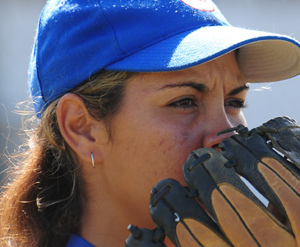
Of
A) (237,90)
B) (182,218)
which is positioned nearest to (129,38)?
(237,90)

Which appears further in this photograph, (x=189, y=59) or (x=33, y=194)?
(x=33, y=194)

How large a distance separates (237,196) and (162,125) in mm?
320

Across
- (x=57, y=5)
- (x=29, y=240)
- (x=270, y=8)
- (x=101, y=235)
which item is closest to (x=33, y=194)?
(x=29, y=240)

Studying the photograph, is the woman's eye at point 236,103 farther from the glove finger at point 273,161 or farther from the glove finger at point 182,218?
the glove finger at point 182,218

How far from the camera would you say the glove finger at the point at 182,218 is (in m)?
1.16

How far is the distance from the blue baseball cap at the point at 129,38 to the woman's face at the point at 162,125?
0.07 meters

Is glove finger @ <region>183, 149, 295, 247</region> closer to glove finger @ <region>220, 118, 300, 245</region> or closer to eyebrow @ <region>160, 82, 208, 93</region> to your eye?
glove finger @ <region>220, 118, 300, 245</region>

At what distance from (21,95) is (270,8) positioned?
2.06 m

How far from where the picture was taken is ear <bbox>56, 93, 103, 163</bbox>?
4.94 feet

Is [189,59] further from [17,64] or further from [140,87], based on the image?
[17,64]

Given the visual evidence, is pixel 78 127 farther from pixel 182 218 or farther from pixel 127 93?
pixel 182 218

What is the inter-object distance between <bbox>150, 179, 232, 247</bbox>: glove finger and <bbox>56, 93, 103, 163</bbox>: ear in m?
0.35

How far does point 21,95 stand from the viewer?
4.20m

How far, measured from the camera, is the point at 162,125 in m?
1.40
